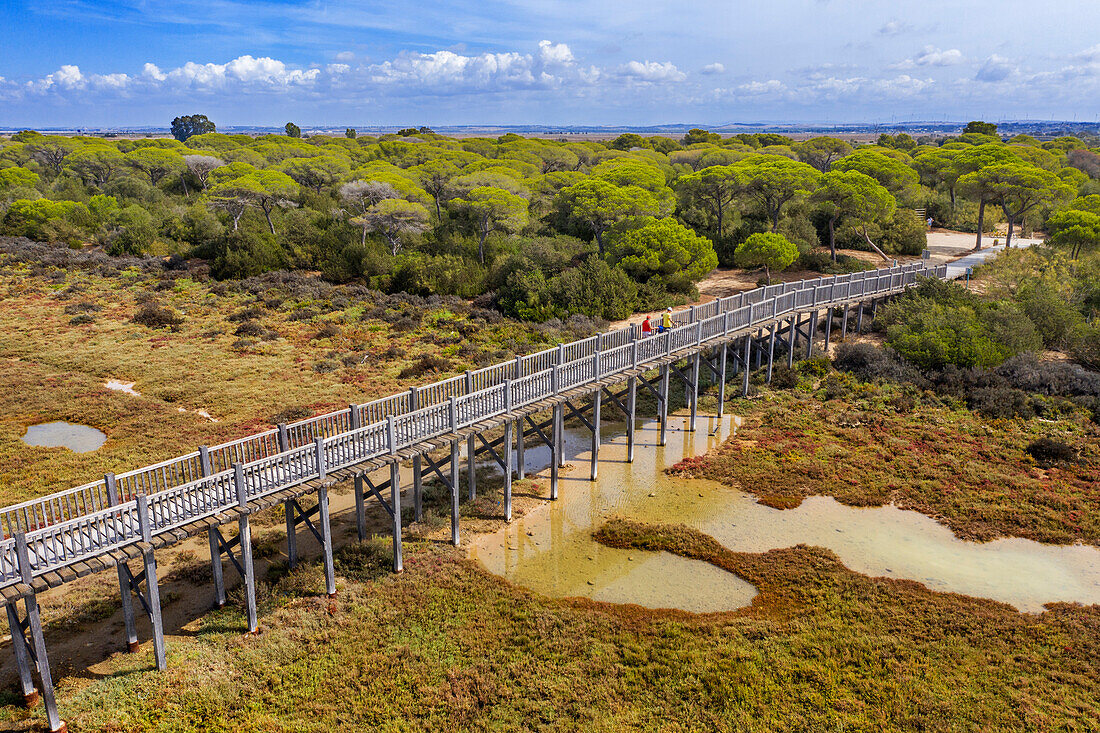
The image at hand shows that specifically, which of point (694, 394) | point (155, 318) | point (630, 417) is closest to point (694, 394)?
point (694, 394)

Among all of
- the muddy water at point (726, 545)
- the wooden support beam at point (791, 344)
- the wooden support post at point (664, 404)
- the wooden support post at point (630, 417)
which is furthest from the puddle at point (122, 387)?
the wooden support beam at point (791, 344)

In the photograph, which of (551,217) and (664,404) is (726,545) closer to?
(664,404)

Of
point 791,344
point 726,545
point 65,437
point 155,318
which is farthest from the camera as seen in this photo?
point 155,318

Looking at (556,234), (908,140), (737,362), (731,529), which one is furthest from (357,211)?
(908,140)

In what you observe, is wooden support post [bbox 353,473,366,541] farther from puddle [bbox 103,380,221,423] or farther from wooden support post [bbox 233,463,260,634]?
puddle [bbox 103,380,221,423]

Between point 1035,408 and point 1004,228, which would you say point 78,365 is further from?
point 1004,228

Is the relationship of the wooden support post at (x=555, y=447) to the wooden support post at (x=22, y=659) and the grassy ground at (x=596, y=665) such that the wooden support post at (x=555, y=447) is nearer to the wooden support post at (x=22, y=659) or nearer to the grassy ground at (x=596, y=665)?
the grassy ground at (x=596, y=665)

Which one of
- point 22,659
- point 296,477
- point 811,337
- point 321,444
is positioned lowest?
point 22,659

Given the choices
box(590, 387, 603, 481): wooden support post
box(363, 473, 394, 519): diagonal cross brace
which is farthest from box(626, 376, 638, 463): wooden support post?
box(363, 473, 394, 519): diagonal cross brace
